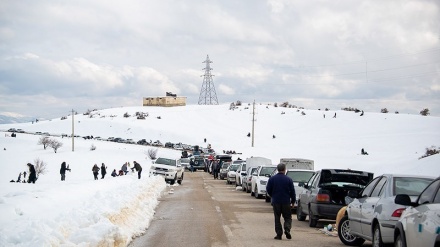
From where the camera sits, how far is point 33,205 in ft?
64.7

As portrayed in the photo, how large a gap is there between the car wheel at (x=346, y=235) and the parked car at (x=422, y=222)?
4162 millimetres

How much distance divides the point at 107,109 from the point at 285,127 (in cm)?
6963

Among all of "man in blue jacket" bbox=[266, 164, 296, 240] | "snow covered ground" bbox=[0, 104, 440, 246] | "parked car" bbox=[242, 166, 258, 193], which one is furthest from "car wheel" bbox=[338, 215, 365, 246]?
"parked car" bbox=[242, 166, 258, 193]

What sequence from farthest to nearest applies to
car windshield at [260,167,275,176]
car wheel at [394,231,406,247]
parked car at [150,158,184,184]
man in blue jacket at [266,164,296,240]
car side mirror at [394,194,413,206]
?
parked car at [150,158,184,184]
car windshield at [260,167,275,176]
man in blue jacket at [266,164,296,240]
car wheel at [394,231,406,247]
car side mirror at [394,194,413,206]

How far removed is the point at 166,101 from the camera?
181250mm

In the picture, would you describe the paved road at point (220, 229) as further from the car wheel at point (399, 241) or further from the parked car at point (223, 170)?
the parked car at point (223, 170)

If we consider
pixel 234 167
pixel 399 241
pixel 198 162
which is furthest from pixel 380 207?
pixel 198 162

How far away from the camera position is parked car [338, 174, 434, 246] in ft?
34.3

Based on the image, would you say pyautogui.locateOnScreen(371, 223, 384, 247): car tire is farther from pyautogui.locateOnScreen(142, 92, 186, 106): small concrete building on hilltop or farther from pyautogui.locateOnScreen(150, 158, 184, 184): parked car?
pyautogui.locateOnScreen(142, 92, 186, 106): small concrete building on hilltop

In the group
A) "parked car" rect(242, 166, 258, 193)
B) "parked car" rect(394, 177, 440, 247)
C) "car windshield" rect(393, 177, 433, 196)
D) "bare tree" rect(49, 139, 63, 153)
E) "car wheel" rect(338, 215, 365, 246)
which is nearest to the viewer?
"parked car" rect(394, 177, 440, 247)

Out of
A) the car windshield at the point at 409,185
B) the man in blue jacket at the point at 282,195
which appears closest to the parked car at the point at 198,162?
the man in blue jacket at the point at 282,195

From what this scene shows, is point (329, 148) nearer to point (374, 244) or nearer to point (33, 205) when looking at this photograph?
point (33, 205)

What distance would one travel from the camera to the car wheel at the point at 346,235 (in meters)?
13.6

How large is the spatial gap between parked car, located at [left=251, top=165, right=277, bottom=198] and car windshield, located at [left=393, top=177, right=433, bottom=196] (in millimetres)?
16805
